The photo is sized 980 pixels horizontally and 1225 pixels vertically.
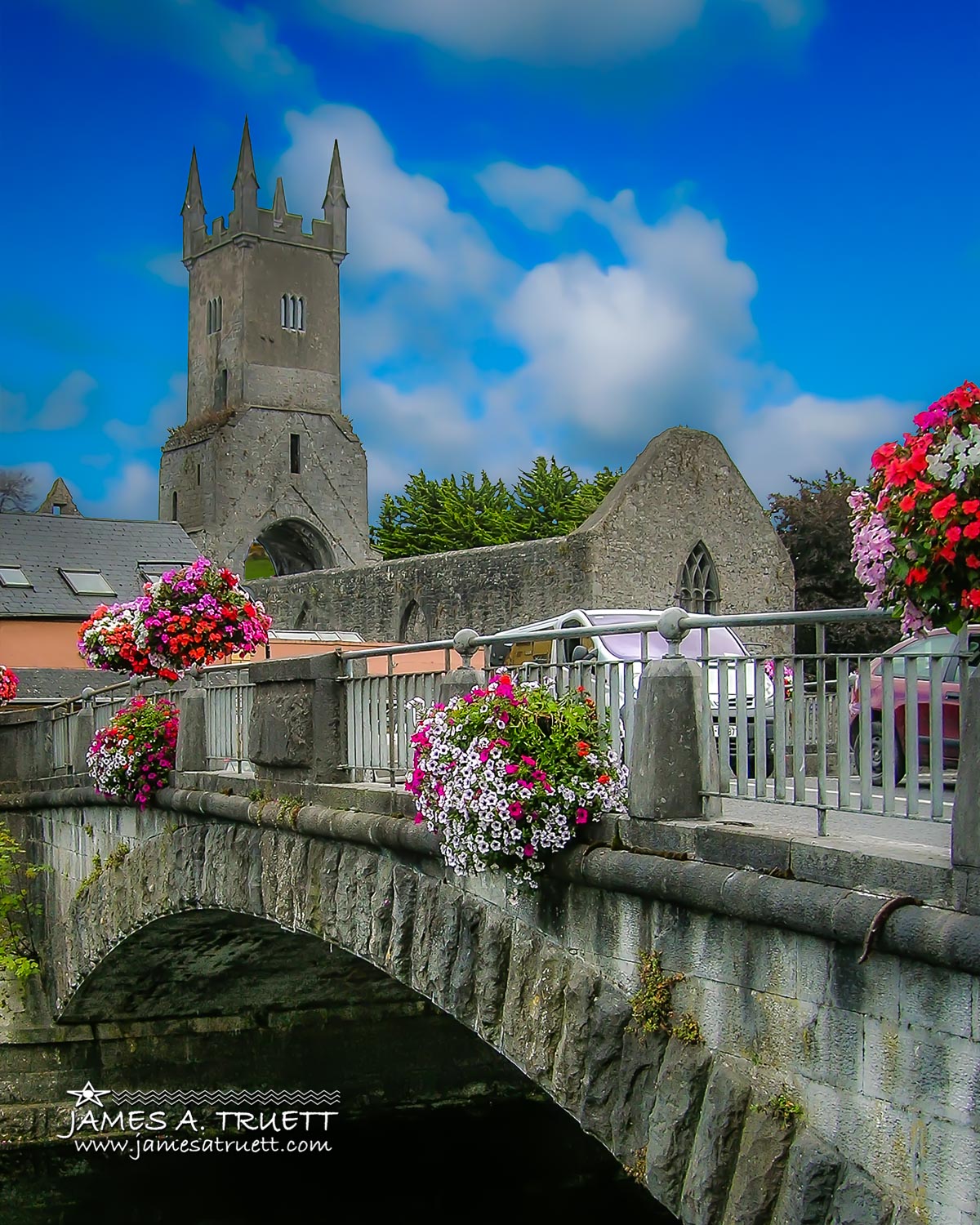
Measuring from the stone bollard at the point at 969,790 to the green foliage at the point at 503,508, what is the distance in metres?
43.4

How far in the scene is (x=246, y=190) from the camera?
209 feet

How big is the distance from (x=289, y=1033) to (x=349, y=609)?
746 inches

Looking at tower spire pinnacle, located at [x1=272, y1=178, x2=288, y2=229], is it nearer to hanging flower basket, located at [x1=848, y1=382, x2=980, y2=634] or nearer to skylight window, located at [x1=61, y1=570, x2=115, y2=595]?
skylight window, located at [x1=61, y1=570, x2=115, y2=595]

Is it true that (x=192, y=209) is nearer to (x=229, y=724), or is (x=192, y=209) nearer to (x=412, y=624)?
(x=412, y=624)

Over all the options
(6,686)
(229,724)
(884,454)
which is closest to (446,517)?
(6,686)

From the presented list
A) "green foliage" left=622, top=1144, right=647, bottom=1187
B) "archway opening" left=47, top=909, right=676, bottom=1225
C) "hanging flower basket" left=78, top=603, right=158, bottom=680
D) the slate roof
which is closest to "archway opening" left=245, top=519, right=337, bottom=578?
the slate roof

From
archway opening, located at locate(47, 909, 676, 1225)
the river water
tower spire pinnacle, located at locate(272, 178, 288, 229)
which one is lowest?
the river water

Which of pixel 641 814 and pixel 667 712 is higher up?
pixel 667 712

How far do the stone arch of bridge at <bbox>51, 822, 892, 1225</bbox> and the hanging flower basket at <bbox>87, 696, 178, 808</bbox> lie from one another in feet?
1.60

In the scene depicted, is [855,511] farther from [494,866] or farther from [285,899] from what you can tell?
[285,899]

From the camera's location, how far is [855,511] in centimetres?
464

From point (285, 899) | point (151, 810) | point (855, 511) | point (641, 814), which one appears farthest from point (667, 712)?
point (151, 810)

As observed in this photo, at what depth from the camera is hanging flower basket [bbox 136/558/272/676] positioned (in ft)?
44.2

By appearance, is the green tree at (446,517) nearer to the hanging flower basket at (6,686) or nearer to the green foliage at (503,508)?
the green foliage at (503,508)
